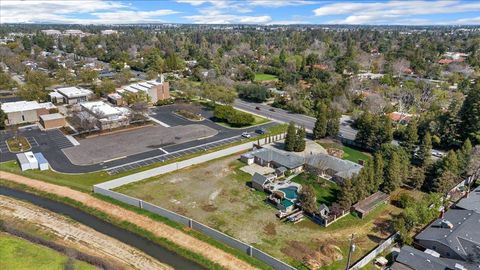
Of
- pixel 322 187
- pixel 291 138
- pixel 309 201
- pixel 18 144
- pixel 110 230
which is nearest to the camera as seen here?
pixel 110 230

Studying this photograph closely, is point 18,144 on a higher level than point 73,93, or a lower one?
lower

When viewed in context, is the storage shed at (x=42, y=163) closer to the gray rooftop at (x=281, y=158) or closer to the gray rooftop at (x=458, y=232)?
the gray rooftop at (x=281, y=158)

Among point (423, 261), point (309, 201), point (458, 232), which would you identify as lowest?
point (423, 261)

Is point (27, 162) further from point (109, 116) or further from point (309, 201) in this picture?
point (309, 201)

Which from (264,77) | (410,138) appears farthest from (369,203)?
(264,77)

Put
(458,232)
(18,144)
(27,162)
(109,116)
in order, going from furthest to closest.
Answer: (109,116) < (18,144) < (27,162) < (458,232)

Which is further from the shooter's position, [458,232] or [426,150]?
[426,150]

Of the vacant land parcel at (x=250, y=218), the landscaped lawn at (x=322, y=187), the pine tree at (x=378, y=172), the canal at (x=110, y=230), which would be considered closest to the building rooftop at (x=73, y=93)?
the canal at (x=110, y=230)

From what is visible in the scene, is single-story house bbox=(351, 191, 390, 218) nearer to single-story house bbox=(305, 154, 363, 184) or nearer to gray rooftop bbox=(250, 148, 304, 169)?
single-story house bbox=(305, 154, 363, 184)
